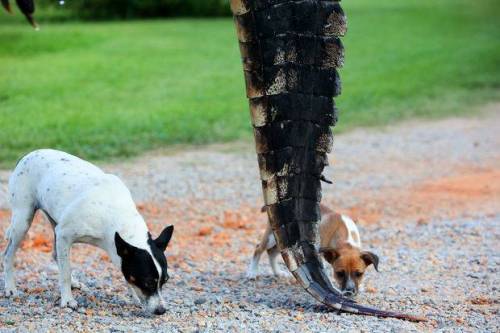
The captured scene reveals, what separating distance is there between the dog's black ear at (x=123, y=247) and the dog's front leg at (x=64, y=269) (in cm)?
42

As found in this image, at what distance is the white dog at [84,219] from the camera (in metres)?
5.50

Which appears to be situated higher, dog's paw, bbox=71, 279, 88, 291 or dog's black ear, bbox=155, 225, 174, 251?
dog's black ear, bbox=155, 225, 174, 251

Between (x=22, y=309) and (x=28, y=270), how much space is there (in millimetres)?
1364

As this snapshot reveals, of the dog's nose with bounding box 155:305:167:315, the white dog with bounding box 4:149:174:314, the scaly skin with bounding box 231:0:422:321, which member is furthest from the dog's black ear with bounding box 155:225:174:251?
the scaly skin with bounding box 231:0:422:321

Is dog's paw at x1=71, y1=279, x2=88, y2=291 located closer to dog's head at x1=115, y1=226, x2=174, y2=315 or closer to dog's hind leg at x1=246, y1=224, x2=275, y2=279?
dog's head at x1=115, y1=226, x2=174, y2=315

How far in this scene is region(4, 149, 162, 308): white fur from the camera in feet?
18.7

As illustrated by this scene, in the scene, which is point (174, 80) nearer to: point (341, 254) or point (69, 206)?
point (341, 254)

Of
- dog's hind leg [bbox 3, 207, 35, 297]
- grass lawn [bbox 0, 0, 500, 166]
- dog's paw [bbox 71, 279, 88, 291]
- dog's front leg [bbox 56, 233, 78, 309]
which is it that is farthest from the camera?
grass lawn [bbox 0, 0, 500, 166]

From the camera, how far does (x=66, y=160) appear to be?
246 inches

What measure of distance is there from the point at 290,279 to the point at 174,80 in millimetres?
12094

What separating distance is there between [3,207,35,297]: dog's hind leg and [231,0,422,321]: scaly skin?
199 centimetres

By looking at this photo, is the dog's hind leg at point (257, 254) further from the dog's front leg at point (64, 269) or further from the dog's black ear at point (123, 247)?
the dog's black ear at point (123, 247)

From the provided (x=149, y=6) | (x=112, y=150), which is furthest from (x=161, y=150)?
(x=149, y=6)

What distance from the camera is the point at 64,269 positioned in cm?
582
